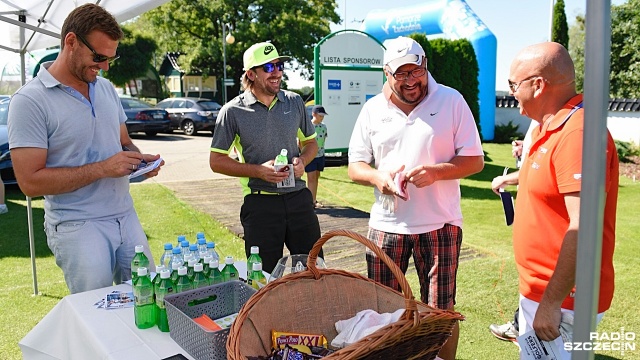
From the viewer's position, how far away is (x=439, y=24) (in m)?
16.1

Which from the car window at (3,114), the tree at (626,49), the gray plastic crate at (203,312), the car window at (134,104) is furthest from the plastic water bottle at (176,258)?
the tree at (626,49)

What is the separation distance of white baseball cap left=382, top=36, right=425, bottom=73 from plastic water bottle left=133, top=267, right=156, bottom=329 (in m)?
1.66

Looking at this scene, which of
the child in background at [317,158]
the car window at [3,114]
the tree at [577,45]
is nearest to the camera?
the child in background at [317,158]

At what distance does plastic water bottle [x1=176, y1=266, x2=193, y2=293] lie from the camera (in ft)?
6.98

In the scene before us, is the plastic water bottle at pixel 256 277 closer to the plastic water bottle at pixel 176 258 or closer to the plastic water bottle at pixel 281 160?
the plastic water bottle at pixel 176 258

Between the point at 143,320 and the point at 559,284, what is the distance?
162 centimetres

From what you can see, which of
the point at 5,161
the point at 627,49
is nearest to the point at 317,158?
the point at 5,161

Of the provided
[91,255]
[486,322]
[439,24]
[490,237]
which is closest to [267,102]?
[91,255]

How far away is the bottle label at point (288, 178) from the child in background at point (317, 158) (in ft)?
14.3

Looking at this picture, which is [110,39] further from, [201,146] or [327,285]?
[201,146]

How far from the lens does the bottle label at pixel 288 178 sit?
3.12m

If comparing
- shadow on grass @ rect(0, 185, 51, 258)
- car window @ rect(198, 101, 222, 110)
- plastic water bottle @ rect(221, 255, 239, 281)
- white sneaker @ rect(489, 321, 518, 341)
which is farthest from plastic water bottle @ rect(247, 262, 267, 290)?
car window @ rect(198, 101, 222, 110)

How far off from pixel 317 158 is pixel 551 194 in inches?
244

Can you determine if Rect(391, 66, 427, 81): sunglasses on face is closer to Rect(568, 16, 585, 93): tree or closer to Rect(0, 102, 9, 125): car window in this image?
Rect(0, 102, 9, 125): car window
